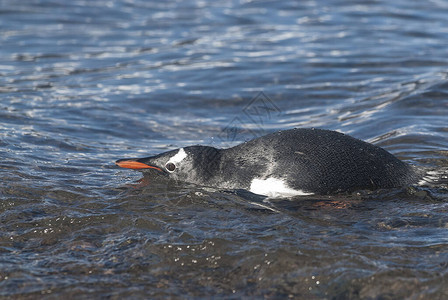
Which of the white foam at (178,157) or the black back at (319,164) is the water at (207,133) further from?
the white foam at (178,157)

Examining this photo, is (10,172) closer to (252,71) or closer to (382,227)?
(382,227)

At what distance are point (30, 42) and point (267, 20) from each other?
210 inches

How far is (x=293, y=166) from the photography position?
6117 millimetres

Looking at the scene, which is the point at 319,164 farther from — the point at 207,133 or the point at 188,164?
the point at 207,133

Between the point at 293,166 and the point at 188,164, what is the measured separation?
41.6 inches

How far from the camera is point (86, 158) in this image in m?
7.81

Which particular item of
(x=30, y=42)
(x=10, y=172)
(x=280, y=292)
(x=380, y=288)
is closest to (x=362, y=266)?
(x=380, y=288)

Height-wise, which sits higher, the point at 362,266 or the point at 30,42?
the point at 30,42

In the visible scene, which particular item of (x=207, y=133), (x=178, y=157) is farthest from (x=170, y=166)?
(x=207, y=133)

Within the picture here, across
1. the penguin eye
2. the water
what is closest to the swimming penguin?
the penguin eye

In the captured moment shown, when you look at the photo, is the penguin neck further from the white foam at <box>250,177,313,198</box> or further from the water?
the water

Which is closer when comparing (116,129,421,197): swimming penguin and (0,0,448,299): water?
(0,0,448,299): water

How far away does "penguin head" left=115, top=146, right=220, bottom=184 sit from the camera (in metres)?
6.47

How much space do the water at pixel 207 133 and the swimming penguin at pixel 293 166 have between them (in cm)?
14
